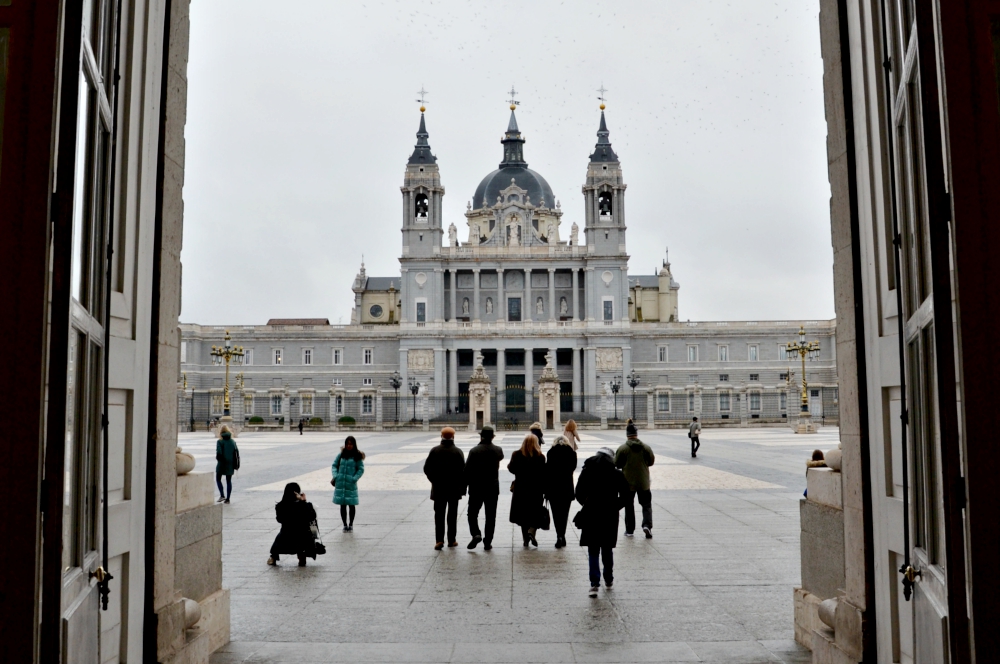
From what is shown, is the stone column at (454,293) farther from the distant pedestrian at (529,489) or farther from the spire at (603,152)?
the distant pedestrian at (529,489)

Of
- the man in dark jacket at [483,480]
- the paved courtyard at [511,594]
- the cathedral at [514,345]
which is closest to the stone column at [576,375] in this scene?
the cathedral at [514,345]

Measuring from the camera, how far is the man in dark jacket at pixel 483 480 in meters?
10.3

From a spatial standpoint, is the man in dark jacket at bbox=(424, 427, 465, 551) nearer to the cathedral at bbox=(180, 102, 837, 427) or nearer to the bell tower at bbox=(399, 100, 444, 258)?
the cathedral at bbox=(180, 102, 837, 427)

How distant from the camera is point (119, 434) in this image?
4508 millimetres

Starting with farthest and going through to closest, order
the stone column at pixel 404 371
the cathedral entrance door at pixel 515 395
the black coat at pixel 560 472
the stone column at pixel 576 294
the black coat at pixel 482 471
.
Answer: the stone column at pixel 576 294, the stone column at pixel 404 371, the cathedral entrance door at pixel 515 395, the black coat at pixel 482 471, the black coat at pixel 560 472

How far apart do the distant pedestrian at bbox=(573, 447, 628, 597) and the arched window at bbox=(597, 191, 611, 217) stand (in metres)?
72.9

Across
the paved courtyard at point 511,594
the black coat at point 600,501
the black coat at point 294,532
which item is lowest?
the paved courtyard at point 511,594

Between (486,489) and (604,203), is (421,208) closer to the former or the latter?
(604,203)

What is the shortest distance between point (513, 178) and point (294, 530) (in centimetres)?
8153

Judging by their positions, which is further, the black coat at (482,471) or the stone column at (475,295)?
the stone column at (475,295)

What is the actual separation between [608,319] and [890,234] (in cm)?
7358

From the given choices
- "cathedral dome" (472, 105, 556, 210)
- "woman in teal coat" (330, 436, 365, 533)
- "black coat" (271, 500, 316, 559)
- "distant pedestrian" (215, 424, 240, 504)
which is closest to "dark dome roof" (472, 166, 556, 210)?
"cathedral dome" (472, 105, 556, 210)

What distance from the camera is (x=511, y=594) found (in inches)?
302

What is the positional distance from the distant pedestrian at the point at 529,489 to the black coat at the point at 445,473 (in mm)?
618
